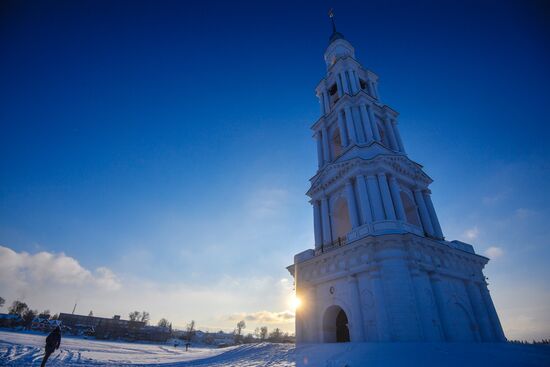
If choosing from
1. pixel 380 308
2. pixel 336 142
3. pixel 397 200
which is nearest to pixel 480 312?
pixel 380 308

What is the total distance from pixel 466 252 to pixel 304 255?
12.2 meters

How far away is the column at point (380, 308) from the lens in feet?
47.3

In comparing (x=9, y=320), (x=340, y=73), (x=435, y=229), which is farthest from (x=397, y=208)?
(x=9, y=320)

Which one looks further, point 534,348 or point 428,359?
point 534,348

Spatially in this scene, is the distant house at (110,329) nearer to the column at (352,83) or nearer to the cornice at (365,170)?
the cornice at (365,170)

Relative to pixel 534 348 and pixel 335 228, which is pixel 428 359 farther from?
pixel 335 228

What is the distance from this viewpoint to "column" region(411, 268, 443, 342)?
14586 mm

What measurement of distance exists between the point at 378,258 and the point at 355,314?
3834mm

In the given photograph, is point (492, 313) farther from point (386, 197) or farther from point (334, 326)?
point (334, 326)

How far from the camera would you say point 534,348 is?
10.9 metres

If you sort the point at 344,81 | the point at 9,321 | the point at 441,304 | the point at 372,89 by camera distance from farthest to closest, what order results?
the point at 9,321, the point at 372,89, the point at 344,81, the point at 441,304

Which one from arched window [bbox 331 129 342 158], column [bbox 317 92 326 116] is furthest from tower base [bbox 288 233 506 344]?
column [bbox 317 92 326 116]

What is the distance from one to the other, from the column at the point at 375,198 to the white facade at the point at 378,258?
0.07m

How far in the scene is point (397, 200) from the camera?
67.9ft
